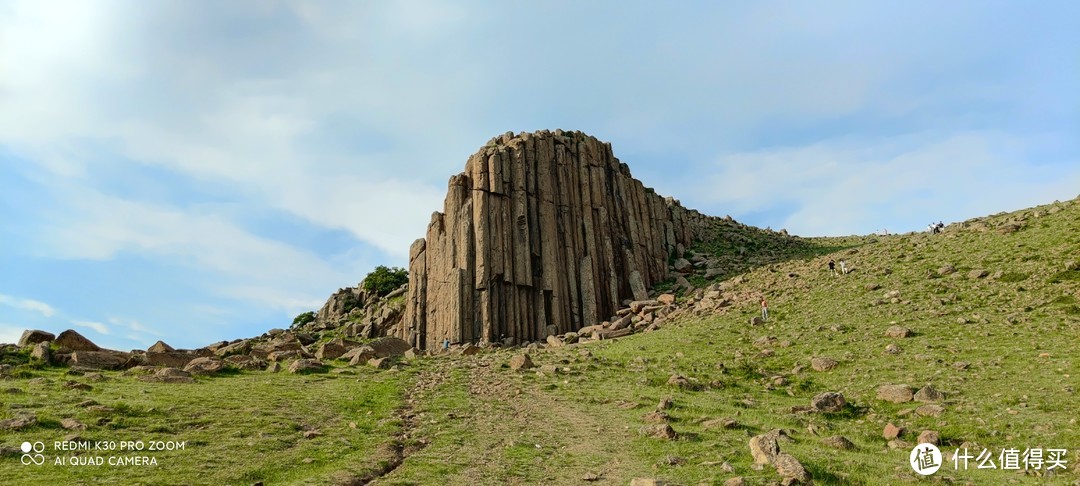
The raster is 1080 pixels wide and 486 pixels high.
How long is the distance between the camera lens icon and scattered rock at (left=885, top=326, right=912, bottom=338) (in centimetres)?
3770

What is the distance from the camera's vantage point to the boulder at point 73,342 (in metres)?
38.4

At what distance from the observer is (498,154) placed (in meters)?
64.3

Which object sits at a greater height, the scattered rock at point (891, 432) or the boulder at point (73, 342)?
the boulder at point (73, 342)

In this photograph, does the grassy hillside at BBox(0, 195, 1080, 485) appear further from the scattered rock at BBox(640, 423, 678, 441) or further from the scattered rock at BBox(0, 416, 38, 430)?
the scattered rock at BBox(640, 423, 678, 441)

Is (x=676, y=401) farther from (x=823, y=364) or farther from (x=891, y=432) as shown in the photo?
(x=823, y=364)

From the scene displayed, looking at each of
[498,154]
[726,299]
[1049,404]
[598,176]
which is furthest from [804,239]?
[1049,404]

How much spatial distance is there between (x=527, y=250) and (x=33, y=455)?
146ft

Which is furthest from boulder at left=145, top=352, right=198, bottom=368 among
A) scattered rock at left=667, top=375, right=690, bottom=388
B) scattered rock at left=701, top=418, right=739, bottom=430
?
scattered rock at left=701, top=418, right=739, bottom=430

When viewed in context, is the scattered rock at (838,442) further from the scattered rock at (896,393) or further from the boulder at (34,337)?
the boulder at (34,337)

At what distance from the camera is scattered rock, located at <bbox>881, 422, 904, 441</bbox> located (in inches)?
901

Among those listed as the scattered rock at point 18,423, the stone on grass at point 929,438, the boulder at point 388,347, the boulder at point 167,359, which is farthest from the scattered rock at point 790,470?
the boulder at point 167,359

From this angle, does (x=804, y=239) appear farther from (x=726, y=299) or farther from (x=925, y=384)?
(x=925, y=384)

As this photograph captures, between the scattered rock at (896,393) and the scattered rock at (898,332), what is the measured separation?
371 inches

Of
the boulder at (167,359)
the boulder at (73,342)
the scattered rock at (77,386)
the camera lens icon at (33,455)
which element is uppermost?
the boulder at (73,342)
